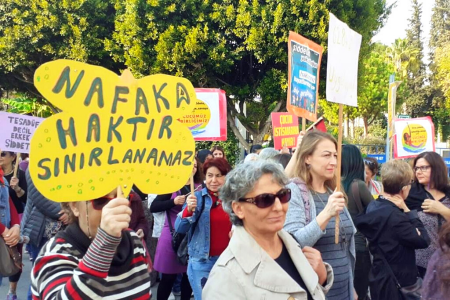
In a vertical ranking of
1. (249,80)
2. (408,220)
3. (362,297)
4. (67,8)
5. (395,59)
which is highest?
(395,59)

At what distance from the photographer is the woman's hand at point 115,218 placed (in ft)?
→ 5.44

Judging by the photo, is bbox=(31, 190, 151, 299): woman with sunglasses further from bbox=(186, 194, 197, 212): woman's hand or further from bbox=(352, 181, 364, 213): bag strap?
bbox=(352, 181, 364, 213): bag strap

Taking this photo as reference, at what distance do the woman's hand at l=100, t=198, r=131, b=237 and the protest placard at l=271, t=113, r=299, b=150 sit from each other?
6363mm

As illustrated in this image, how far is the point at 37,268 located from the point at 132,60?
14.9 metres

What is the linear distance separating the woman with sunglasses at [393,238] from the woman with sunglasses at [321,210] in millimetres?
621

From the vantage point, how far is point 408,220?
3555 mm

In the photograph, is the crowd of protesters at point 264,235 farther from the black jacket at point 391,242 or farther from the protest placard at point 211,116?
the protest placard at point 211,116

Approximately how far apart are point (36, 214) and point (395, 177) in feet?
11.6

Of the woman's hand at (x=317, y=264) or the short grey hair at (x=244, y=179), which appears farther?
the woman's hand at (x=317, y=264)

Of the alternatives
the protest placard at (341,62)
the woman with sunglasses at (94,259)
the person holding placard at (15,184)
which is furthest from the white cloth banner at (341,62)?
the person holding placard at (15,184)

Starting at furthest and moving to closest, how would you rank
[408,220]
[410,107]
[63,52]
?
[410,107], [63,52], [408,220]

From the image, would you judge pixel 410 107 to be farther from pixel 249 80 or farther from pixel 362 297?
pixel 362 297

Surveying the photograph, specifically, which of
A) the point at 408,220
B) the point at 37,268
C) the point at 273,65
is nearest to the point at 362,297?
the point at 408,220

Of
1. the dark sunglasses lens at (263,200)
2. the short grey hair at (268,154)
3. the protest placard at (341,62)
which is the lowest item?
the dark sunglasses lens at (263,200)
